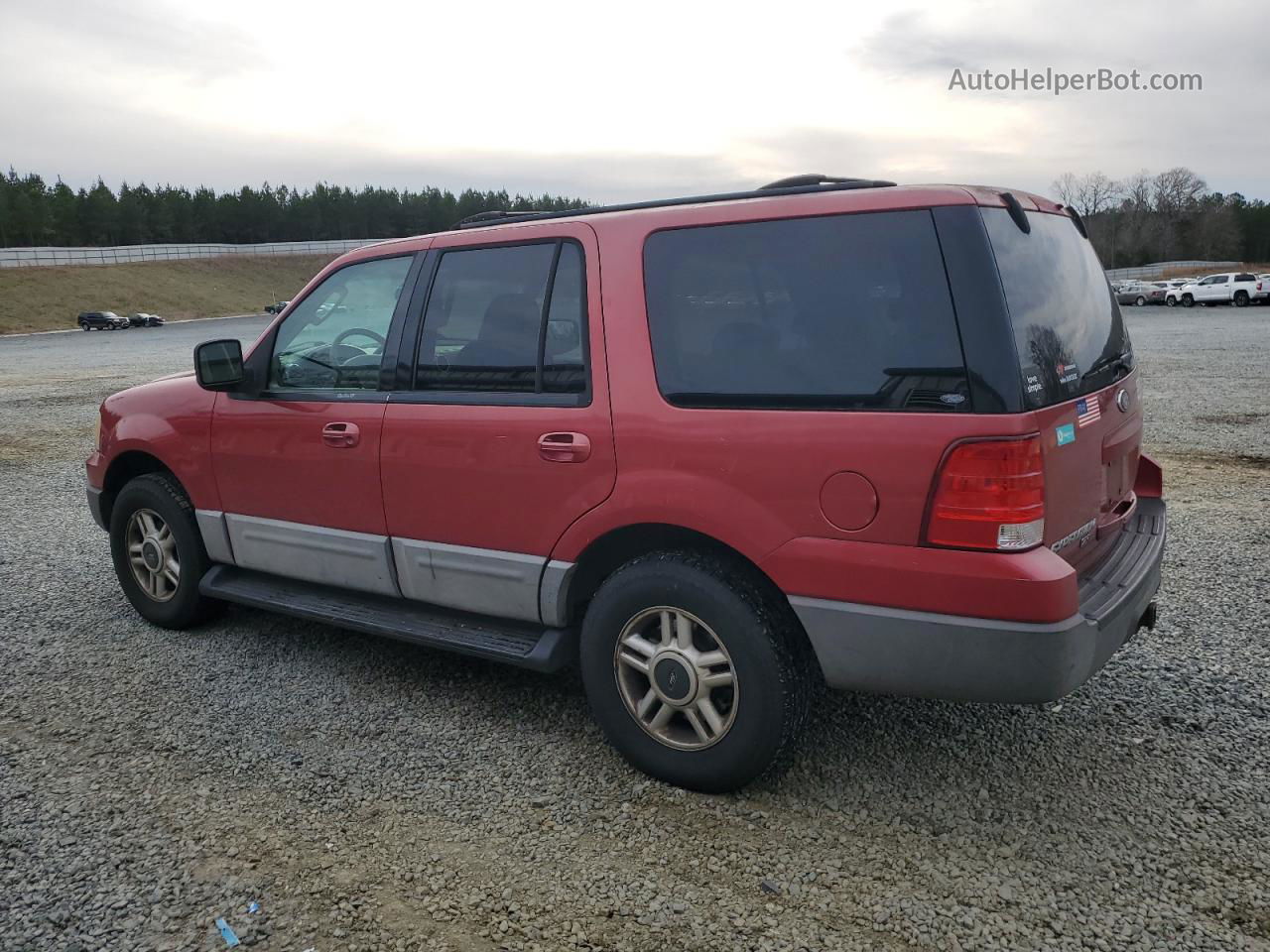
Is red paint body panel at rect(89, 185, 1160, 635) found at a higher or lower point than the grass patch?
lower

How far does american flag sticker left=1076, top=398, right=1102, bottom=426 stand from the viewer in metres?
3.07

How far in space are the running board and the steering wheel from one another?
3.59ft

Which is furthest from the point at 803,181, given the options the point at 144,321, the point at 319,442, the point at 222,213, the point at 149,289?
the point at 222,213

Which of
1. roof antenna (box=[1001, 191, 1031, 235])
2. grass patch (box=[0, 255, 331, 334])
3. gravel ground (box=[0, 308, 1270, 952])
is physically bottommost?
gravel ground (box=[0, 308, 1270, 952])

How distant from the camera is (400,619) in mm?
4090

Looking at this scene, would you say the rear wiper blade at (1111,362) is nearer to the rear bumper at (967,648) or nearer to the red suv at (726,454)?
the red suv at (726,454)

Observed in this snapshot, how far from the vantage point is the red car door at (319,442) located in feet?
13.6

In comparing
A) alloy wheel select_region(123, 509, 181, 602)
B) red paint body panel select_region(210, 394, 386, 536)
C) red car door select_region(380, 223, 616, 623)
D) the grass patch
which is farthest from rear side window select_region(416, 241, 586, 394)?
the grass patch

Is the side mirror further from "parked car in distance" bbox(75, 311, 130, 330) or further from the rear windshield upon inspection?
"parked car in distance" bbox(75, 311, 130, 330)

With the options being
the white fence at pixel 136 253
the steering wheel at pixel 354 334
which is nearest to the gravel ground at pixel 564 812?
the steering wheel at pixel 354 334

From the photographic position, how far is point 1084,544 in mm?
3242

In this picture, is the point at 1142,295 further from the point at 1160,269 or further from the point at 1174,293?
the point at 1160,269

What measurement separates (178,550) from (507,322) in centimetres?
240

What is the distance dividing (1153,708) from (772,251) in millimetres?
2471
